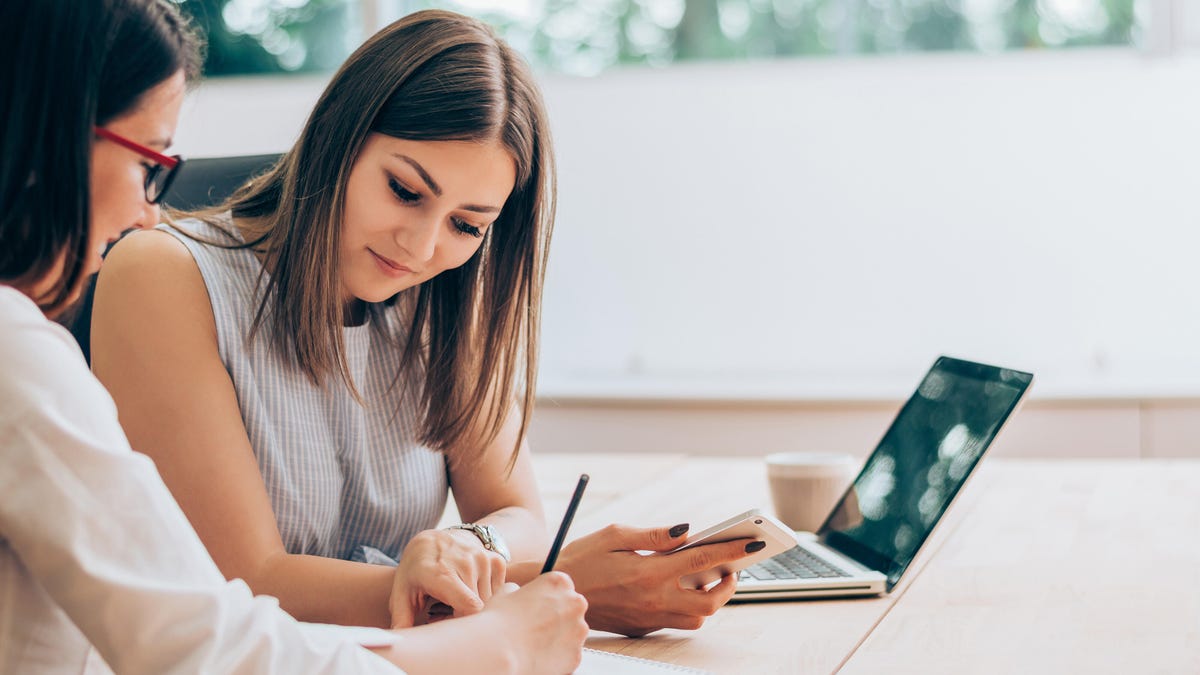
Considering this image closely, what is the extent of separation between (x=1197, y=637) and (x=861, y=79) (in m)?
2.33

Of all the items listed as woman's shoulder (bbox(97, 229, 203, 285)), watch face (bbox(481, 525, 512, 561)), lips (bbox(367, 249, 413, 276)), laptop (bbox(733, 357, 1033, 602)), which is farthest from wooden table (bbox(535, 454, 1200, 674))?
woman's shoulder (bbox(97, 229, 203, 285))

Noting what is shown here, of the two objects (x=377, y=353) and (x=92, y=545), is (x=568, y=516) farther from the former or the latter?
(x=377, y=353)

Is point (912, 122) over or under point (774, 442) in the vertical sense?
over

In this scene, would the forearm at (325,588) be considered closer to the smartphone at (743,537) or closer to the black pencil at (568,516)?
the black pencil at (568,516)

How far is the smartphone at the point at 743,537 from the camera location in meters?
1.11

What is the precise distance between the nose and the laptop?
48cm

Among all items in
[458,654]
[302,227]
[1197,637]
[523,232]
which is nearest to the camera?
[458,654]

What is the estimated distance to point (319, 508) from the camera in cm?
136

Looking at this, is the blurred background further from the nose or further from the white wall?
the nose

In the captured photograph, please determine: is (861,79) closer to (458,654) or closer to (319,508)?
(319,508)

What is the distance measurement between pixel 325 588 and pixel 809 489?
2.15ft

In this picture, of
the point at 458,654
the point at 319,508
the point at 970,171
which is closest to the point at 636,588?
the point at 458,654

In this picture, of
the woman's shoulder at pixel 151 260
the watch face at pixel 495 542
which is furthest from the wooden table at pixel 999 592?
the woman's shoulder at pixel 151 260

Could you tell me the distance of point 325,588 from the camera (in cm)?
117
